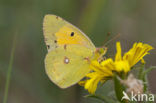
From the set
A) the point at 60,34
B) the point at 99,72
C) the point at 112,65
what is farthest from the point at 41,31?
the point at 112,65

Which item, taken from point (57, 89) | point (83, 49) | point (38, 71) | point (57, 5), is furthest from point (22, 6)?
point (83, 49)

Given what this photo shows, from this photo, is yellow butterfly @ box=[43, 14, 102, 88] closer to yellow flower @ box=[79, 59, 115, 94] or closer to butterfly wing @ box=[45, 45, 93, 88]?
butterfly wing @ box=[45, 45, 93, 88]

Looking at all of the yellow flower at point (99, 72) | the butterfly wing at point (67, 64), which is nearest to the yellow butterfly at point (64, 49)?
the butterfly wing at point (67, 64)

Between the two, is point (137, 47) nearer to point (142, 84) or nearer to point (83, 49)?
point (142, 84)

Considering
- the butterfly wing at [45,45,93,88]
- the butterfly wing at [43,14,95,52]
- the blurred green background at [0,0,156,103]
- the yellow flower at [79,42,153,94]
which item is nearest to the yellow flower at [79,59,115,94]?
the yellow flower at [79,42,153,94]

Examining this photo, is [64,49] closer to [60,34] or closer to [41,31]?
[60,34]

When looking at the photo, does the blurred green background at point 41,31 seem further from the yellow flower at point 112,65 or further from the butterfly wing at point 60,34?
the yellow flower at point 112,65
